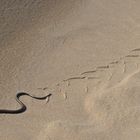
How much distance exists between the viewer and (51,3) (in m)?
4.34

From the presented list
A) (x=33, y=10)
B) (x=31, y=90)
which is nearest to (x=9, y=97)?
(x=31, y=90)

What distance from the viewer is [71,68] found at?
142 inches

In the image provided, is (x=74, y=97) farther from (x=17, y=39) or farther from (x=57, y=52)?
(x=17, y=39)

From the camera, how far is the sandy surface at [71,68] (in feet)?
9.46

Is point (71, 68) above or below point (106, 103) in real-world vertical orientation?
above

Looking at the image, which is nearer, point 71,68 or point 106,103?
point 106,103

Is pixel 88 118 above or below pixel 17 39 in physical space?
below

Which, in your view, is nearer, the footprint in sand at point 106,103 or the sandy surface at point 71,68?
the footprint in sand at point 106,103

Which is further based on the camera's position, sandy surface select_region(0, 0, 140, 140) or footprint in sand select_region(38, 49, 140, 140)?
sandy surface select_region(0, 0, 140, 140)

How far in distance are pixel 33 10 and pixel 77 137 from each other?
1.79m

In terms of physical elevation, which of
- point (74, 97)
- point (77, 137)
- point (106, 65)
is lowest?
point (77, 137)

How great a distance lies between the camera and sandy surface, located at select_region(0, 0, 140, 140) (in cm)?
288

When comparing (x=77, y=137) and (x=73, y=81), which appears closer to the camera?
(x=77, y=137)

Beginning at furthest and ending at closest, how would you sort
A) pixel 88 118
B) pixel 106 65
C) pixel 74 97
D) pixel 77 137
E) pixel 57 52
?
pixel 57 52 → pixel 106 65 → pixel 74 97 → pixel 88 118 → pixel 77 137
